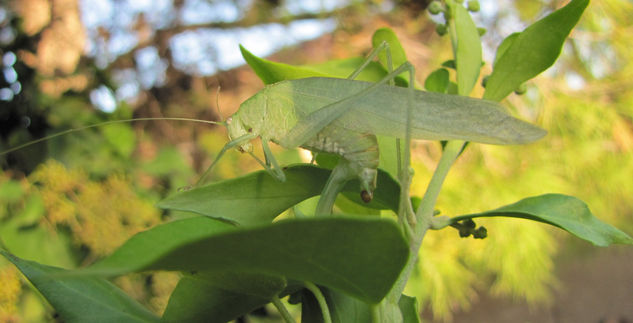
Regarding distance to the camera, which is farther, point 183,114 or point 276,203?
point 183,114

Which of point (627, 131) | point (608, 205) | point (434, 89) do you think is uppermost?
point (434, 89)

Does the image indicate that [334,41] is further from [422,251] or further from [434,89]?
[434,89]

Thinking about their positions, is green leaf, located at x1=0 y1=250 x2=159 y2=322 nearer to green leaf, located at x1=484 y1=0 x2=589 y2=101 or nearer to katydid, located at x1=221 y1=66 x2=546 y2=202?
katydid, located at x1=221 y1=66 x2=546 y2=202

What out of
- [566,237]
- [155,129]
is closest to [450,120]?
[155,129]

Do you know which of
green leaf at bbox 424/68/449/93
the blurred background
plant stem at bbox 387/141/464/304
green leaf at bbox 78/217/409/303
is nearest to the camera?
green leaf at bbox 78/217/409/303

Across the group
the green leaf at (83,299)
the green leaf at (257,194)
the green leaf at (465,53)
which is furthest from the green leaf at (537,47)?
the green leaf at (83,299)

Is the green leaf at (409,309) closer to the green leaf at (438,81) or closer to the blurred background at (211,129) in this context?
the green leaf at (438,81)

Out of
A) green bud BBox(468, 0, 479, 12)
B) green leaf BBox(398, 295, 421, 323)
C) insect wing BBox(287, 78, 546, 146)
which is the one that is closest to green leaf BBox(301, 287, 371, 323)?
green leaf BBox(398, 295, 421, 323)
